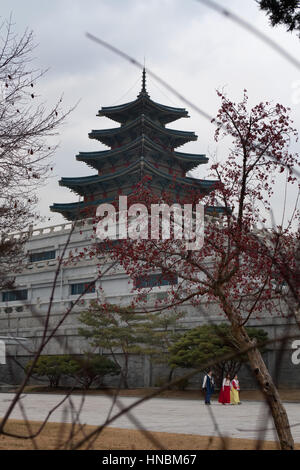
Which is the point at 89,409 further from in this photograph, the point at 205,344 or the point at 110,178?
the point at 110,178

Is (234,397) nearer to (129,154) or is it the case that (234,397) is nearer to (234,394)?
(234,394)

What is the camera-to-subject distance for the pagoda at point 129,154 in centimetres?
3891

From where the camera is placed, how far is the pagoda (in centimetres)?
3891

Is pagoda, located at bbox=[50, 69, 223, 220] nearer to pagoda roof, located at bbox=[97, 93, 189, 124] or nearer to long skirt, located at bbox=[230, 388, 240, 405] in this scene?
pagoda roof, located at bbox=[97, 93, 189, 124]

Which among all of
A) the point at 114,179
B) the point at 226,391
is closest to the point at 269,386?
the point at 226,391

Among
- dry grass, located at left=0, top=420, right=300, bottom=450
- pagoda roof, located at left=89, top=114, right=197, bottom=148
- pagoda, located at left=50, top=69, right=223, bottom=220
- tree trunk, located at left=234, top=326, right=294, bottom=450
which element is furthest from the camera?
pagoda roof, located at left=89, top=114, right=197, bottom=148

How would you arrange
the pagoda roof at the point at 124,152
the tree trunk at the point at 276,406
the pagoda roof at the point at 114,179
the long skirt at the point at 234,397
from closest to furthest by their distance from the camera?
the tree trunk at the point at 276,406 < the long skirt at the point at 234,397 < the pagoda roof at the point at 114,179 < the pagoda roof at the point at 124,152

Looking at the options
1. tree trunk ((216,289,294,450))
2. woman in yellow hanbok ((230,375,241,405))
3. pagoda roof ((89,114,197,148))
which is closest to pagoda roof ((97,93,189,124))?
pagoda roof ((89,114,197,148))

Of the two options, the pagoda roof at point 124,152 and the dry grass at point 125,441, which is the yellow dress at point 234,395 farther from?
the pagoda roof at point 124,152

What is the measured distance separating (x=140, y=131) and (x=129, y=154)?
175 centimetres

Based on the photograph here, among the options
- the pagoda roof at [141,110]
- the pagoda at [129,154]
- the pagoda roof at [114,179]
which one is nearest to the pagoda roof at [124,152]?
the pagoda at [129,154]

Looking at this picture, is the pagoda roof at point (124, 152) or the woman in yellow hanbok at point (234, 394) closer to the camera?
the woman in yellow hanbok at point (234, 394)

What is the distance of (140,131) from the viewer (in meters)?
40.8

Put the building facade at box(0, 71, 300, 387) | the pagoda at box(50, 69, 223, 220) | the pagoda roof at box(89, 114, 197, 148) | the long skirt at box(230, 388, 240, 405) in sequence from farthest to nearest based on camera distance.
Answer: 1. the pagoda roof at box(89, 114, 197, 148)
2. the pagoda at box(50, 69, 223, 220)
3. the building facade at box(0, 71, 300, 387)
4. the long skirt at box(230, 388, 240, 405)
